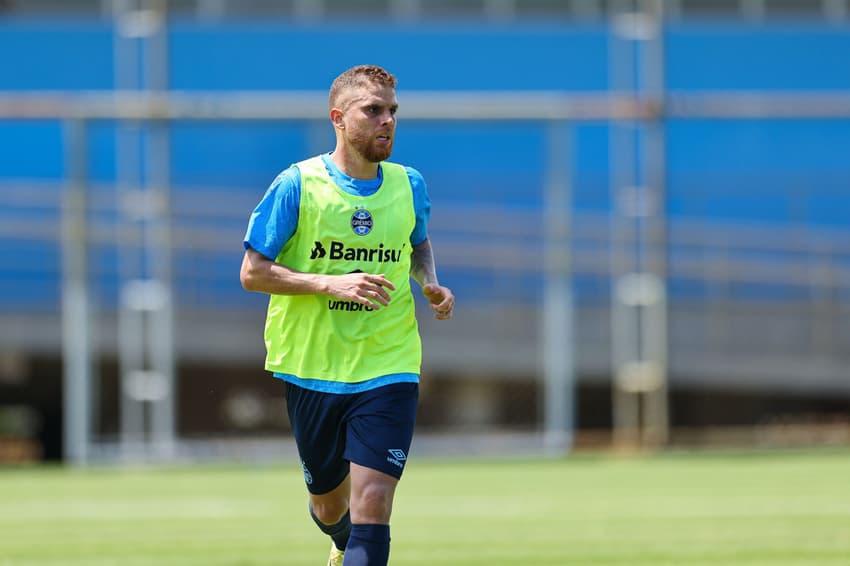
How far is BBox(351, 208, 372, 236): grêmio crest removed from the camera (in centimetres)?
660

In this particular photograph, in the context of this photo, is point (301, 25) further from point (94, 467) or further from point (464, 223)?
point (94, 467)

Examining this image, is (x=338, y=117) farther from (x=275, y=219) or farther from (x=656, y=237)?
(x=656, y=237)

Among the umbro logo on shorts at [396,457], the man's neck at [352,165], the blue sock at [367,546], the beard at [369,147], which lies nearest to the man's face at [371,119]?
the beard at [369,147]

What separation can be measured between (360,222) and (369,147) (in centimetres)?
30

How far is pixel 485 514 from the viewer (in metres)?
11.4

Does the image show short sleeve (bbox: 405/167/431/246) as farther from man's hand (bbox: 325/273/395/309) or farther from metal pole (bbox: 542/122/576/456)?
metal pole (bbox: 542/122/576/456)

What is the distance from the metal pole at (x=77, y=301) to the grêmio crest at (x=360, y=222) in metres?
11.0

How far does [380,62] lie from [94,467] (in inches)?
399

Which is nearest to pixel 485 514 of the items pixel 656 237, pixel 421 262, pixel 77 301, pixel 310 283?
pixel 421 262

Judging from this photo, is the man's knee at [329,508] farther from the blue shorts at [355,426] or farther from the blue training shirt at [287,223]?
the blue training shirt at [287,223]

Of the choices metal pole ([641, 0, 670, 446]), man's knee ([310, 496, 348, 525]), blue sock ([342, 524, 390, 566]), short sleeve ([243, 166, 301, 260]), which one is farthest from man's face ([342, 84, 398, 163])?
metal pole ([641, 0, 670, 446])

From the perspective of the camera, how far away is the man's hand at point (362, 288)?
20.4ft

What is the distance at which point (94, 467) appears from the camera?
17.1m

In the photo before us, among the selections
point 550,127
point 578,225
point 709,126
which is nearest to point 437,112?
point 550,127
